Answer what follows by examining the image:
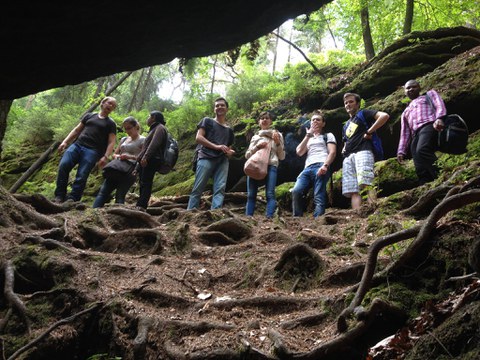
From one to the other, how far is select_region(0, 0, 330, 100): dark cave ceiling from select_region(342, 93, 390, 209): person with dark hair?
15.5 ft

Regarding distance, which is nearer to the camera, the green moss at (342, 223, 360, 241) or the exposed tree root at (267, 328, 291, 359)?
the exposed tree root at (267, 328, 291, 359)

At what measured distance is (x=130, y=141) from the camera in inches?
367

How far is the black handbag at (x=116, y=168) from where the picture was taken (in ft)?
28.5

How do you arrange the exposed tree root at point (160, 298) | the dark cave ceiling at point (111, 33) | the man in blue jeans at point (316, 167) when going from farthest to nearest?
the man in blue jeans at point (316, 167) < the exposed tree root at point (160, 298) < the dark cave ceiling at point (111, 33)

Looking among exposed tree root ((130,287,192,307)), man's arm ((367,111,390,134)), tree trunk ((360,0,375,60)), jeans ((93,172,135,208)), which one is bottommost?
exposed tree root ((130,287,192,307))

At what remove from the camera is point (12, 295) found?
492 cm

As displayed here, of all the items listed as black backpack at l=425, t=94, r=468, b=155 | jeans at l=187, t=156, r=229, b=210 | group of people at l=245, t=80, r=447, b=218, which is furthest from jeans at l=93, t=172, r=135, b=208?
black backpack at l=425, t=94, r=468, b=155

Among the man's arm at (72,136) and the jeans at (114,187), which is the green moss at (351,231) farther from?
the man's arm at (72,136)

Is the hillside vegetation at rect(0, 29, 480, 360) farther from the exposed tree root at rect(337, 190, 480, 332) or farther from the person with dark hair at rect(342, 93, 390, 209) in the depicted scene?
the person with dark hair at rect(342, 93, 390, 209)

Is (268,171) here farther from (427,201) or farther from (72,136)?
(72,136)

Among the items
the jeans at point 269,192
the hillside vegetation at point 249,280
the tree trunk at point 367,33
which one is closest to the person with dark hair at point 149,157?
the hillside vegetation at point 249,280

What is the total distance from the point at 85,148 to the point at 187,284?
4.63m

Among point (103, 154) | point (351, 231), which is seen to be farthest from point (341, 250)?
point (103, 154)

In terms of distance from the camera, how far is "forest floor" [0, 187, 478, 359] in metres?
4.12
